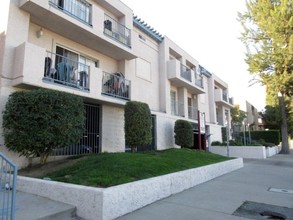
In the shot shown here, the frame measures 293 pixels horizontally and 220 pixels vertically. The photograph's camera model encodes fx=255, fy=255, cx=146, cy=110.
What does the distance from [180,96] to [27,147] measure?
14954 millimetres

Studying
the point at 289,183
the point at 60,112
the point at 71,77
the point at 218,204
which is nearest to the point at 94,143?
the point at 71,77

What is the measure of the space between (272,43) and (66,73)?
21243mm

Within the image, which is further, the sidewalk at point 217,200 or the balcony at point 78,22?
the balcony at point 78,22

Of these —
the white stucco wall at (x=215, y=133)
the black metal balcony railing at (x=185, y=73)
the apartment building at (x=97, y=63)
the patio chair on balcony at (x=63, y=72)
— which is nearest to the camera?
the apartment building at (x=97, y=63)

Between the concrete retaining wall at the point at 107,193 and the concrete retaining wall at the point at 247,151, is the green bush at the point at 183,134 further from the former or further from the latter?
the concrete retaining wall at the point at 107,193

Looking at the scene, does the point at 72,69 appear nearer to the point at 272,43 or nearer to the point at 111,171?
the point at 111,171

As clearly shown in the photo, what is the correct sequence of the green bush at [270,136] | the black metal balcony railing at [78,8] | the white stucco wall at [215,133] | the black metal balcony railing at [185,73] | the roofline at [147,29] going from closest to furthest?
the black metal balcony railing at [78,8], the roofline at [147,29], the black metal balcony railing at [185,73], the white stucco wall at [215,133], the green bush at [270,136]

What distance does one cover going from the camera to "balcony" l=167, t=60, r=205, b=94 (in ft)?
60.1

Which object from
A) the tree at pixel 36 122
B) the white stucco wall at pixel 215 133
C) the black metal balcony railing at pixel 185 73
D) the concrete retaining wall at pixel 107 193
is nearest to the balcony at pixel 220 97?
the white stucco wall at pixel 215 133

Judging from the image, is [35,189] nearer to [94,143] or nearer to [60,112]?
[60,112]

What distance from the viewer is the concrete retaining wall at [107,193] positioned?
4922 mm

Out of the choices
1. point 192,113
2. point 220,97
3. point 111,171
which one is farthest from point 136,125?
point 220,97

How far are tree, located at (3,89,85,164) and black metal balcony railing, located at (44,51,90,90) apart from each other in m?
1.59

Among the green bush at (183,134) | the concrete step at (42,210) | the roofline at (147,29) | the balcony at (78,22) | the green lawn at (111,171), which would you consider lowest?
the concrete step at (42,210)
